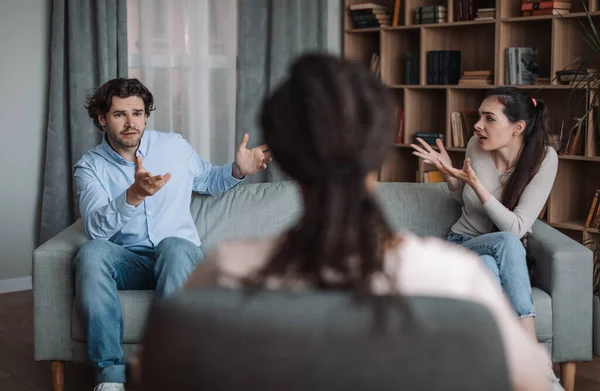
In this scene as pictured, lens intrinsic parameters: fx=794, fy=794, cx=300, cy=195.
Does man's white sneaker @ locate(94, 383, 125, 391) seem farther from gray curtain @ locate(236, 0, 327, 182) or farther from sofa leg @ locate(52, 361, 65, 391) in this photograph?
gray curtain @ locate(236, 0, 327, 182)

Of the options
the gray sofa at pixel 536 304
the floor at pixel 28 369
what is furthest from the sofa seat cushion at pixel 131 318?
the floor at pixel 28 369

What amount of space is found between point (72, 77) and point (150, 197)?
149 centimetres

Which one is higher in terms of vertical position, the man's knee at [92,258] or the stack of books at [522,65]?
the stack of books at [522,65]

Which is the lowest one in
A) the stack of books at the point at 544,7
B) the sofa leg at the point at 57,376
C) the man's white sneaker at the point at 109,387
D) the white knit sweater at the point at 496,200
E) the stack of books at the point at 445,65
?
the sofa leg at the point at 57,376

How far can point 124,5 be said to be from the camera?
13.7 ft

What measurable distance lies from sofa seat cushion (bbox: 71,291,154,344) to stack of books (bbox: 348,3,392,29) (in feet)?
9.76

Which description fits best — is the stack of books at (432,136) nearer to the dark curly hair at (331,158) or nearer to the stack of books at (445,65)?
the stack of books at (445,65)

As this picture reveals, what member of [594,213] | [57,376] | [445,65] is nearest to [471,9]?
[445,65]

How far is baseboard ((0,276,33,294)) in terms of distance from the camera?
4293 mm

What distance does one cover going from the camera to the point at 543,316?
265cm

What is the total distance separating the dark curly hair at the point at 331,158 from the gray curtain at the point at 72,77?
11.2 ft

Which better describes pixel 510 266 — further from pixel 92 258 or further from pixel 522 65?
pixel 522 65

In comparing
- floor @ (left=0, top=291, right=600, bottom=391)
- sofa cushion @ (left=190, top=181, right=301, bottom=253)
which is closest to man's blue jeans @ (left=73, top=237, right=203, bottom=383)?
sofa cushion @ (left=190, top=181, right=301, bottom=253)

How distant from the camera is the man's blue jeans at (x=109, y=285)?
8.27ft
